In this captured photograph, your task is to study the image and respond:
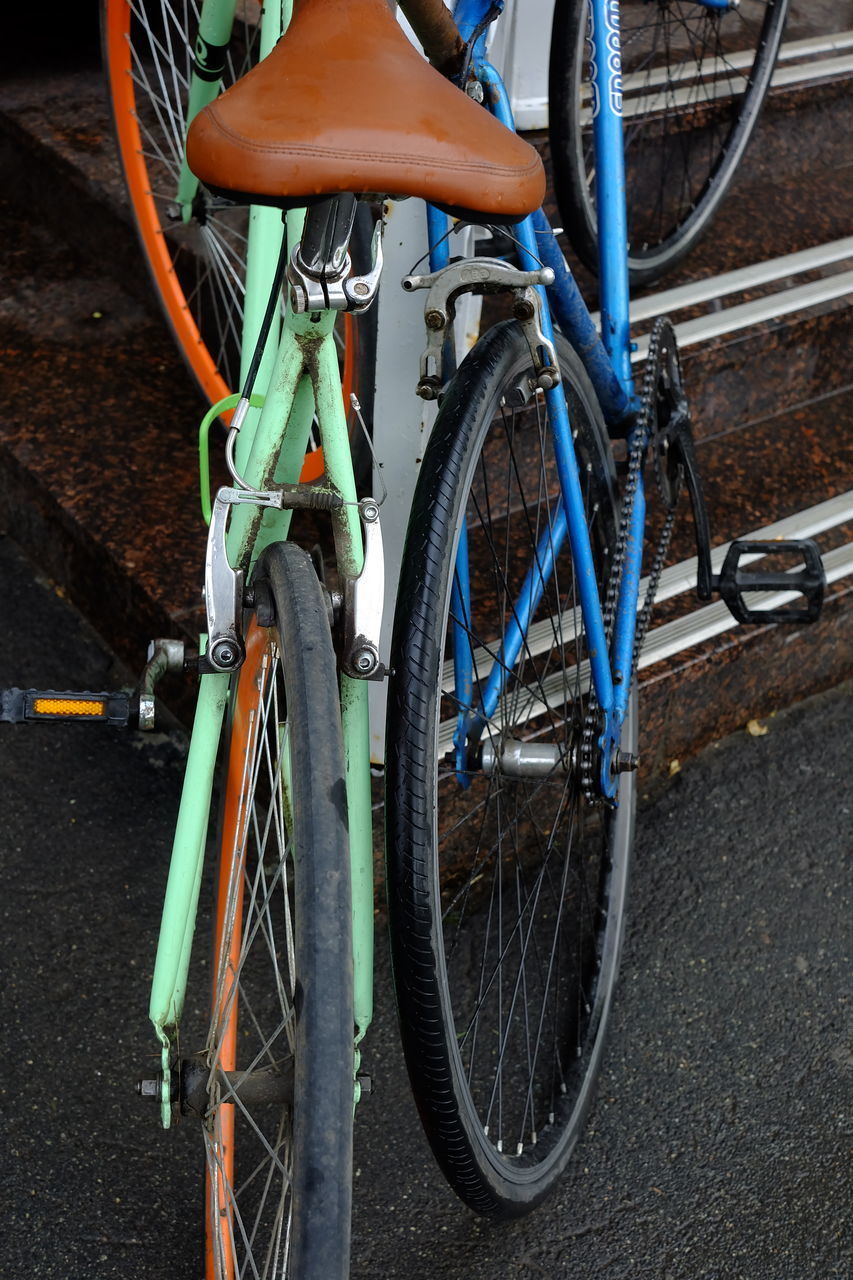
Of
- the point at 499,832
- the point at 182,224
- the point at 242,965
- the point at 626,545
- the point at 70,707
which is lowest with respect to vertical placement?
the point at 499,832

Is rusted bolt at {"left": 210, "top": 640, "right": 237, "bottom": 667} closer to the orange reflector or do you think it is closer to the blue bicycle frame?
the orange reflector

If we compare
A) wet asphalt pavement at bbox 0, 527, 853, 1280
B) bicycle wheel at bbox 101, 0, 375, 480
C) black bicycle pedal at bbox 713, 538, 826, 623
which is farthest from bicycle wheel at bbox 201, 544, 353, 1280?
black bicycle pedal at bbox 713, 538, 826, 623

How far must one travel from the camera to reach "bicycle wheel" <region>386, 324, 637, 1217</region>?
1389 mm

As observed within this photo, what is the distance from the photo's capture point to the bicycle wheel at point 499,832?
4.56 ft

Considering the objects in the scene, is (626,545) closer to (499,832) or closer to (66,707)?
(499,832)

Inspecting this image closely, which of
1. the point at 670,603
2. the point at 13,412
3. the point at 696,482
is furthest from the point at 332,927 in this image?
the point at 13,412

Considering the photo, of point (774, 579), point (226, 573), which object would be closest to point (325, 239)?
point (226, 573)

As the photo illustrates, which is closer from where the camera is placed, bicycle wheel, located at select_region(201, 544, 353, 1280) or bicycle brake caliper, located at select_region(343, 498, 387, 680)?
bicycle wheel, located at select_region(201, 544, 353, 1280)

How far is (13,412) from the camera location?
2.83 meters

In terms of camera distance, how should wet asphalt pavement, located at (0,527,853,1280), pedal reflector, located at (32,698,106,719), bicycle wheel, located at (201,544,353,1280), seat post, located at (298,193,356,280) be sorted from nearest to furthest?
bicycle wheel, located at (201,544,353,1280) → seat post, located at (298,193,356,280) → pedal reflector, located at (32,698,106,719) → wet asphalt pavement, located at (0,527,853,1280)

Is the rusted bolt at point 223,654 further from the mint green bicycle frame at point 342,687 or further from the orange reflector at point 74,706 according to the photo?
the orange reflector at point 74,706

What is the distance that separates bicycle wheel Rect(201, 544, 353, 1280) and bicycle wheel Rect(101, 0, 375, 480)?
29.4 inches

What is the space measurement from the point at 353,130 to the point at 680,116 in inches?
94.4

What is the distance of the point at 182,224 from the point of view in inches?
111
